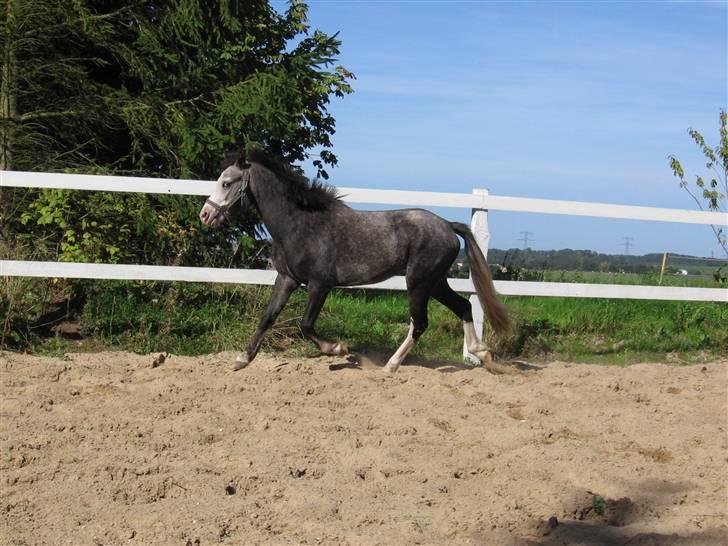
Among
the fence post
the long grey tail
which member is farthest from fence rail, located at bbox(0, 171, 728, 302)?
the long grey tail

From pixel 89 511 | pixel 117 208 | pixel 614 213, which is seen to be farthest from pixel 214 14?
pixel 89 511

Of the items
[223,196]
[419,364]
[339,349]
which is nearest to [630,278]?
[419,364]

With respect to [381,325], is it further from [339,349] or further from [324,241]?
[324,241]

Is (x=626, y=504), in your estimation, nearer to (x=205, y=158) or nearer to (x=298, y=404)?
(x=298, y=404)

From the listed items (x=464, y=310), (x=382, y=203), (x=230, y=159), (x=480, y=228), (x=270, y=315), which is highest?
→ (x=230, y=159)

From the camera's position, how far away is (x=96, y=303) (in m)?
8.51

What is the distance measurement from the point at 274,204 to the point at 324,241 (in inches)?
22.1

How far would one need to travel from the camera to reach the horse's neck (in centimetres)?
750

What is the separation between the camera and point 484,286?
802 centimetres

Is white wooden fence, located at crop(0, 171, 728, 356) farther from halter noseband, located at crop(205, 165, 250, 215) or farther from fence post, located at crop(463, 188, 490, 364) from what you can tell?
halter noseband, located at crop(205, 165, 250, 215)

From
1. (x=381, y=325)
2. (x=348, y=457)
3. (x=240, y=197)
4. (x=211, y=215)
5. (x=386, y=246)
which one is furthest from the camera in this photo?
(x=381, y=325)

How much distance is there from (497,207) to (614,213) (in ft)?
4.34

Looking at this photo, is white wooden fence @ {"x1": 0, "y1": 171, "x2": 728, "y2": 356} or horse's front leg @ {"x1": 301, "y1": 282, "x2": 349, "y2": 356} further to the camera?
white wooden fence @ {"x1": 0, "y1": 171, "x2": 728, "y2": 356}

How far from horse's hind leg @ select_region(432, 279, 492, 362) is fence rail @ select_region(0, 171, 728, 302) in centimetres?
37
